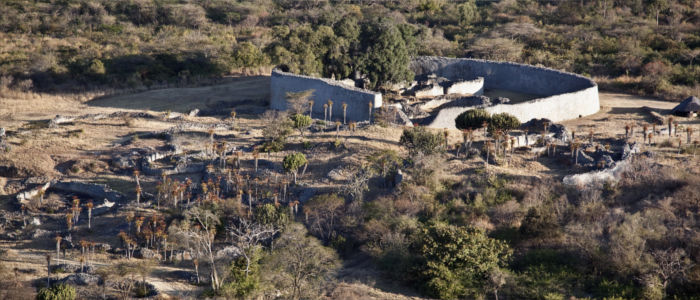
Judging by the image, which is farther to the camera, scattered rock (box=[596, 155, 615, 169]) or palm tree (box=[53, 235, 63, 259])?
scattered rock (box=[596, 155, 615, 169])

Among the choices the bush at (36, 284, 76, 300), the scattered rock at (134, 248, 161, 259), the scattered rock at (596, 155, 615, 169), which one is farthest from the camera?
the scattered rock at (596, 155, 615, 169)

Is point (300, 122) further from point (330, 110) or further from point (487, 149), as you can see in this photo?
point (487, 149)

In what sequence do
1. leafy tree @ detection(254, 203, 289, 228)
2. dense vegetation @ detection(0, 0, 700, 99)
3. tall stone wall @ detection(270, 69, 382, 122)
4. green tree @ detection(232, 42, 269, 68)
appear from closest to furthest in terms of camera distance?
leafy tree @ detection(254, 203, 289, 228) < tall stone wall @ detection(270, 69, 382, 122) < dense vegetation @ detection(0, 0, 700, 99) < green tree @ detection(232, 42, 269, 68)

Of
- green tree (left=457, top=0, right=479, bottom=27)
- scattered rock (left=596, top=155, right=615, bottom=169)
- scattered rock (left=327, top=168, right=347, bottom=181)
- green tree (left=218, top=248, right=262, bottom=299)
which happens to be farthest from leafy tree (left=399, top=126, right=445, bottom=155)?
green tree (left=457, top=0, right=479, bottom=27)

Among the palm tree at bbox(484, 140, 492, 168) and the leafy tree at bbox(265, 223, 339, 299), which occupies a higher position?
the palm tree at bbox(484, 140, 492, 168)

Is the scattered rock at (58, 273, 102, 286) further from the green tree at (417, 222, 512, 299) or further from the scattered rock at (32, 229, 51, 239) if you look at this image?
the green tree at (417, 222, 512, 299)

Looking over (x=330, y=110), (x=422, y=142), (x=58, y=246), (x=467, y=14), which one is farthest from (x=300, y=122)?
(x=467, y=14)

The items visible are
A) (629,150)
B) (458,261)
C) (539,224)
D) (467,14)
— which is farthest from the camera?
(467,14)
